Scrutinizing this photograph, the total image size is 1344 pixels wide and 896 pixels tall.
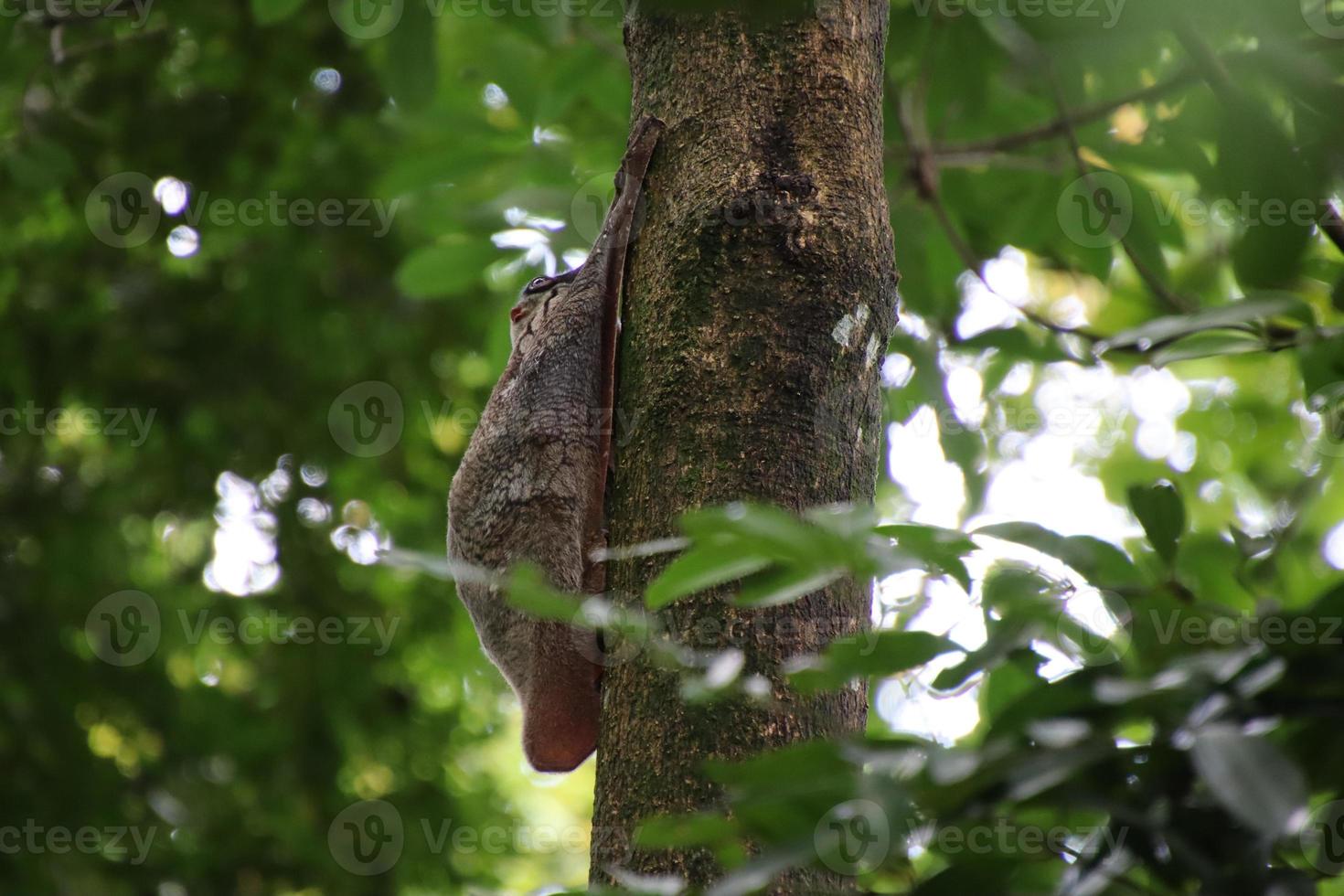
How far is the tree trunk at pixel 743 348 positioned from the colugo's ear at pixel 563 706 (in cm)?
103

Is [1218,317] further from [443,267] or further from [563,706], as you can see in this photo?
[443,267]

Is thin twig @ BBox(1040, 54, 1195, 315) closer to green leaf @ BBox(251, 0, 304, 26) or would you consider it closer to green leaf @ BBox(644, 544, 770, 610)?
green leaf @ BBox(251, 0, 304, 26)

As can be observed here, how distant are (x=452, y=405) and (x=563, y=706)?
3.85m

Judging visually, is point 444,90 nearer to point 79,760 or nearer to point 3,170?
point 3,170

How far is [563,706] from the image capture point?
3295mm

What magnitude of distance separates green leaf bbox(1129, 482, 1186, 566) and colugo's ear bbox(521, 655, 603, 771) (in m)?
1.83

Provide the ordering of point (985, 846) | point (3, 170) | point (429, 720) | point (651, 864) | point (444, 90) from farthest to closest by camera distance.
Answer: point (429, 720) < point (3, 170) < point (444, 90) < point (651, 864) < point (985, 846)

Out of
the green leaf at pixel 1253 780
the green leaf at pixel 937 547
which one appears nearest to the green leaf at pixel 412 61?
the green leaf at pixel 937 547

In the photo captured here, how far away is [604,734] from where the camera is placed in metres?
2.13

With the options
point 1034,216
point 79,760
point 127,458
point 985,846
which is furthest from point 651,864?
point 127,458

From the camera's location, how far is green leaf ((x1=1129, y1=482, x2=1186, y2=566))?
1.75 meters

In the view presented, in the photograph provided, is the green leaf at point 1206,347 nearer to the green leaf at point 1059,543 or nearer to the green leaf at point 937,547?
the green leaf at point 1059,543

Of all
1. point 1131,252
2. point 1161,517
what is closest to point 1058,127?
point 1131,252

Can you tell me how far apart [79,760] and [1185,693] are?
5.94 meters
